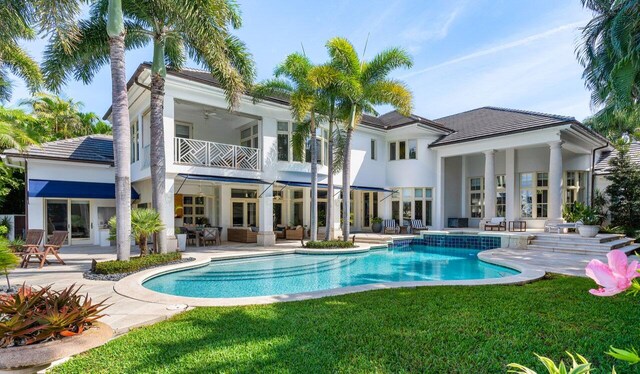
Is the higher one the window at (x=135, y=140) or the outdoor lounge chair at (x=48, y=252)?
the window at (x=135, y=140)

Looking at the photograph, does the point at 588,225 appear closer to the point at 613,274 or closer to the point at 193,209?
the point at 613,274

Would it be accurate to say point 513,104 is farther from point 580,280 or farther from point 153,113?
point 153,113

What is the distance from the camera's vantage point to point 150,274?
10641 millimetres

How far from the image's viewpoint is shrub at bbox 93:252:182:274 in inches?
408

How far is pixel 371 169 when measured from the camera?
2556cm

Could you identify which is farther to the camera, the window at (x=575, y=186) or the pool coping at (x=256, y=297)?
the window at (x=575, y=186)

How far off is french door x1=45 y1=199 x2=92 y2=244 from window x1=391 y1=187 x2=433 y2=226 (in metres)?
20.3

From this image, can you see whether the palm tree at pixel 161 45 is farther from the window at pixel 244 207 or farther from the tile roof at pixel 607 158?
the tile roof at pixel 607 158

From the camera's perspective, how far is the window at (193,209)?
2172 cm

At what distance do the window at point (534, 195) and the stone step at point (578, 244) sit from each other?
6.34 m

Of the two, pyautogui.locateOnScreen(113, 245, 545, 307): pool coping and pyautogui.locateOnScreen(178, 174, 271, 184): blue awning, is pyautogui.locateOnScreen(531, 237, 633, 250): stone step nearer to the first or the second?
pyautogui.locateOnScreen(113, 245, 545, 307): pool coping

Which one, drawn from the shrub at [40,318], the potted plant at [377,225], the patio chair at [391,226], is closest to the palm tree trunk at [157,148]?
the shrub at [40,318]

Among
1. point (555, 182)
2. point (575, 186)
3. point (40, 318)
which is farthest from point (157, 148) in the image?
point (575, 186)

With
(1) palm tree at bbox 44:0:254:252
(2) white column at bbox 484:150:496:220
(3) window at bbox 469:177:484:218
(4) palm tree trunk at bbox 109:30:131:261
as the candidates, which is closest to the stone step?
(2) white column at bbox 484:150:496:220
